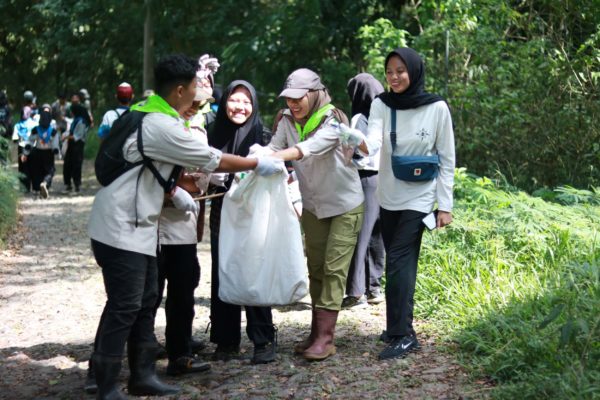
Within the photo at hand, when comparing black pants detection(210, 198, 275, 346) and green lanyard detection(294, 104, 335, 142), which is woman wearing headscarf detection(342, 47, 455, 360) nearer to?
green lanyard detection(294, 104, 335, 142)

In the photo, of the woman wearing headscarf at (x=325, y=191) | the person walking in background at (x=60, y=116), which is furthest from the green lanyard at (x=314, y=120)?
the person walking in background at (x=60, y=116)

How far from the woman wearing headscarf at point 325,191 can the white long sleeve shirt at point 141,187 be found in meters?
1.01

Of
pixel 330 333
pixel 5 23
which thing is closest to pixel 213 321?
pixel 330 333

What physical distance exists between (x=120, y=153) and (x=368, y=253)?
3.41m

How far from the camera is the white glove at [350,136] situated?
5.59m

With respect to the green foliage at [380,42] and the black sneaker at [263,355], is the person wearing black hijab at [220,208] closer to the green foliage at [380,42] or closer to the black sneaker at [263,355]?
the black sneaker at [263,355]

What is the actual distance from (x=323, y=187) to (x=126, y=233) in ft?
4.91

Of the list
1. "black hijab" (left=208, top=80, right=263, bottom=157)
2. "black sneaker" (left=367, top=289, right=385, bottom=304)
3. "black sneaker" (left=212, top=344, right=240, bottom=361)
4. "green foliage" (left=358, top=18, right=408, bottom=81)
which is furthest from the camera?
"green foliage" (left=358, top=18, right=408, bottom=81)

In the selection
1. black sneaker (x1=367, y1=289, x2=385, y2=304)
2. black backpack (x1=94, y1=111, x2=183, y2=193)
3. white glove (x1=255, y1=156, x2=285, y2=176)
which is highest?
black backpack (x1=94, y1=111, x2=183, y2=193)

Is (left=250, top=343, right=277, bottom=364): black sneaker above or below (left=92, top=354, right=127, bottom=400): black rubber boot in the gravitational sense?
below

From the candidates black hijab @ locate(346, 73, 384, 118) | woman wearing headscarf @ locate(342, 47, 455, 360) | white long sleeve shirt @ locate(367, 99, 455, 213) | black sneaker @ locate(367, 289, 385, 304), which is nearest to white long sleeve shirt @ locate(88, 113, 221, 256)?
woman wearing headscarf @ locate(342, 47, 455, 360)

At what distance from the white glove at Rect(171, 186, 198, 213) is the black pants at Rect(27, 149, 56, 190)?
1198cm

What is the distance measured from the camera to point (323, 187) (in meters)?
5.89

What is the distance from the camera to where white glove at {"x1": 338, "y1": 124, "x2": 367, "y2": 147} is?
18.4 feet
